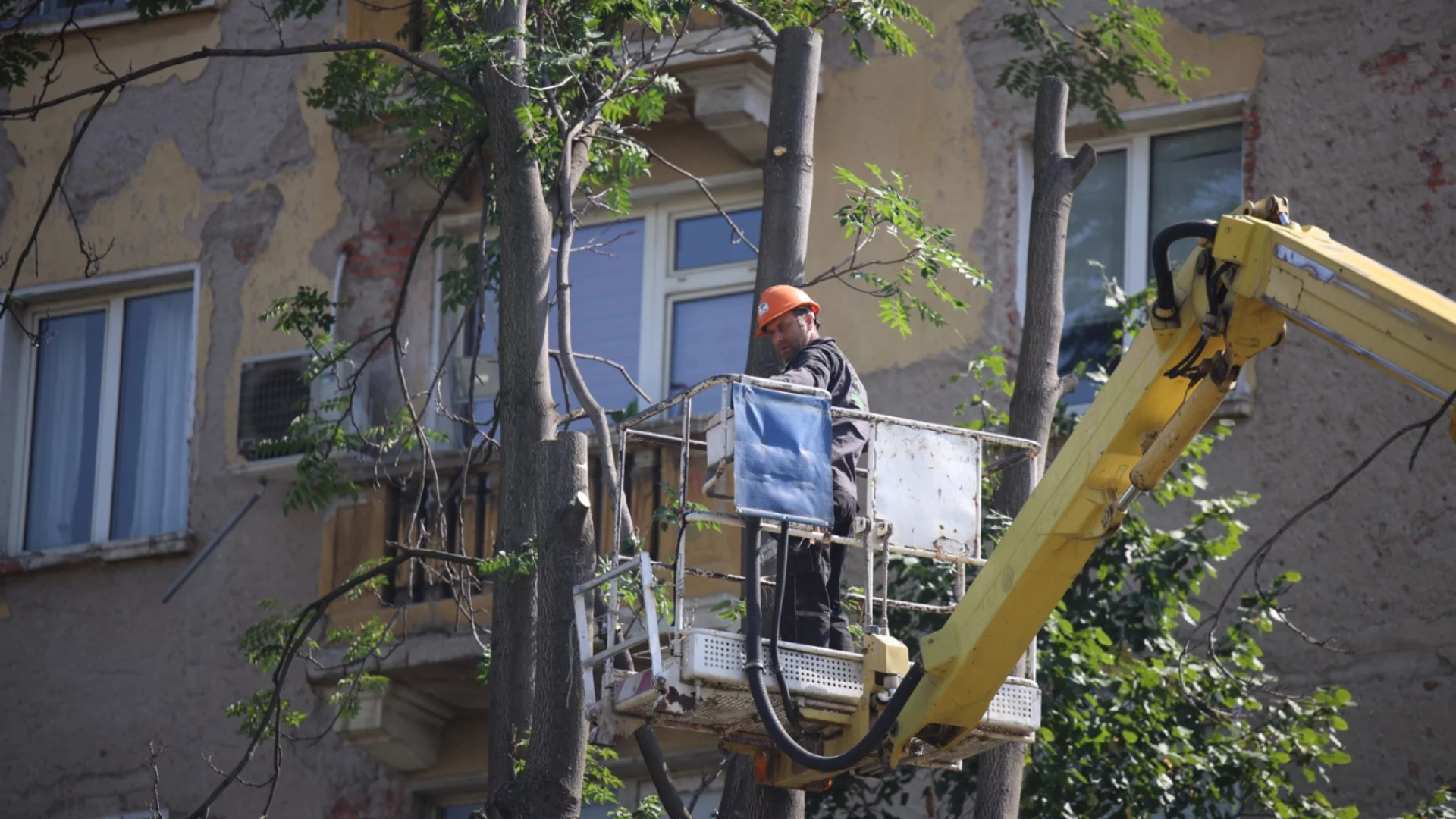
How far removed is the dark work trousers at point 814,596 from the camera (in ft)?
31.0

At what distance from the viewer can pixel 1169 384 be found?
833cm

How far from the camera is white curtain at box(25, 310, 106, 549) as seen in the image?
55.6ft

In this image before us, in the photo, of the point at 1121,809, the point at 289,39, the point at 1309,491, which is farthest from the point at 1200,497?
the point at 289,39

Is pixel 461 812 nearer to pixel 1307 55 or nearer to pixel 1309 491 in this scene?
pixel 1309 491

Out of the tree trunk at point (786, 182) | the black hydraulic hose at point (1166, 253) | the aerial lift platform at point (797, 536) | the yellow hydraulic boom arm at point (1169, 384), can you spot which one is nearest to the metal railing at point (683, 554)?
the aerial lift platform at point (797, 536)

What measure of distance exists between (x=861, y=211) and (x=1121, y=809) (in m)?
2.99

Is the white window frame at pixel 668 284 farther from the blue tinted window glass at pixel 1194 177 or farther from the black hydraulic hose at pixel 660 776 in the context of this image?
the black hydraulic hose at pixel 660 776

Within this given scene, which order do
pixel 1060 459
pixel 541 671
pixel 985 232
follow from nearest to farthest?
pixel 1060 459
pixel 541 671
pixel 985 232

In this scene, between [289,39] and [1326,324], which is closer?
[1326,324]

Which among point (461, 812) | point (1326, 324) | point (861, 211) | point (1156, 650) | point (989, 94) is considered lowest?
point (461, 812)

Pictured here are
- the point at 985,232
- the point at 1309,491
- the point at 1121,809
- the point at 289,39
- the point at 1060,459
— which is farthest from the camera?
the point at 289,39

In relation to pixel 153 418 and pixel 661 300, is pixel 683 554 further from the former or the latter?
pixel 153 418

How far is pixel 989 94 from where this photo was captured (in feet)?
48.0

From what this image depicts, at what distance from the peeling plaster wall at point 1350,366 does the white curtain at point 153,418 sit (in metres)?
5.22
